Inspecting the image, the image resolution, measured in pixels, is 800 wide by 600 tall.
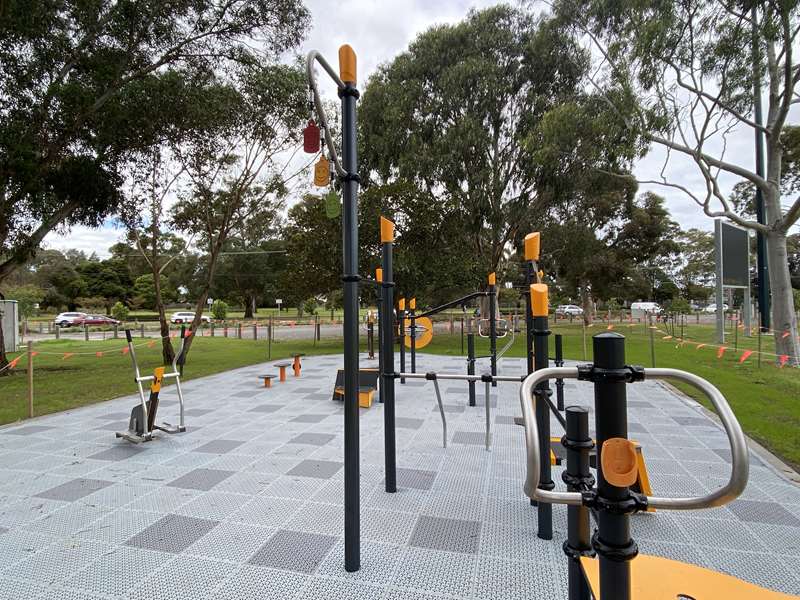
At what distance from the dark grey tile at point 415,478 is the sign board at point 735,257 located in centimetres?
1733

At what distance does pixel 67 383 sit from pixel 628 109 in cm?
1470

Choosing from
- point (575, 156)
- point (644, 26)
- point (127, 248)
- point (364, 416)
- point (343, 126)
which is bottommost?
point (364, 416)

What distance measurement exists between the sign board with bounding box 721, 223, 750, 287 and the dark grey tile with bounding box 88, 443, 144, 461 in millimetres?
18992

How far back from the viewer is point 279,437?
477 centimetres

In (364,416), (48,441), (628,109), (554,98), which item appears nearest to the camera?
(48,441)

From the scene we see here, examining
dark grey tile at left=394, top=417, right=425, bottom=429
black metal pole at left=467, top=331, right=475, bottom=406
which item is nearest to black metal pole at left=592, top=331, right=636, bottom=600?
dark grey tile at left=394, top=417, right=425, bottom=429

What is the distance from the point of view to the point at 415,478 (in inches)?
141

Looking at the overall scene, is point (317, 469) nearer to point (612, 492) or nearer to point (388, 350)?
point (388, 350)

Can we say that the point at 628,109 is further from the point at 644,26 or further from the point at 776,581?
the point at 776,581

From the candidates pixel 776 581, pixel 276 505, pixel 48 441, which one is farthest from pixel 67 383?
pixel 776 581

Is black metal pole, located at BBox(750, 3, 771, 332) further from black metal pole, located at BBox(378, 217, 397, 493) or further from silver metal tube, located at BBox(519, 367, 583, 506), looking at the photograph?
silver metal tube, located at BBox(519, 367, 583, 506)

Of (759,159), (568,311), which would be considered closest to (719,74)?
(759,159)

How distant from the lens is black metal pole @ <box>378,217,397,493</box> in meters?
3.11

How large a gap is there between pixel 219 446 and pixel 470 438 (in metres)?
2.65
